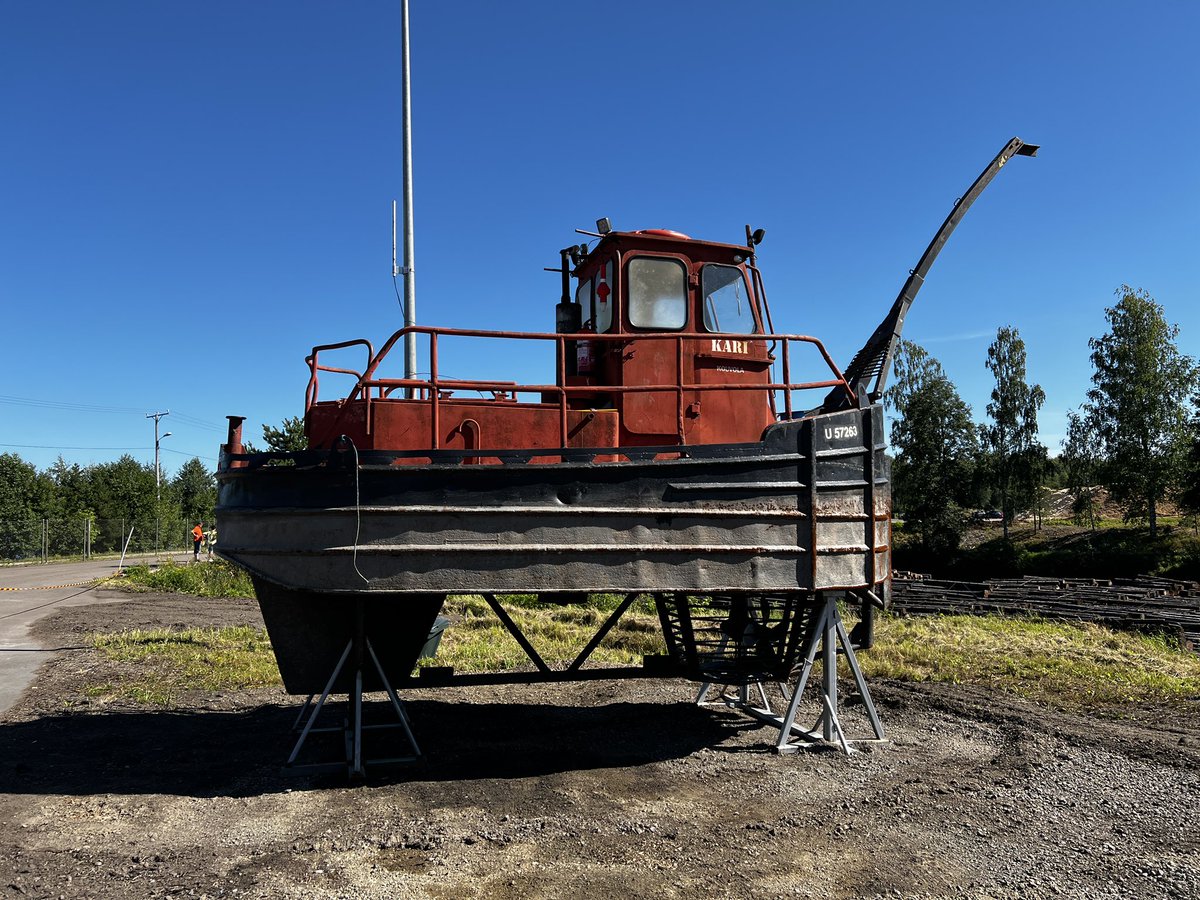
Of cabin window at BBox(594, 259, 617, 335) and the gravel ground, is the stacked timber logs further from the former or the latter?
cabin window at BBox(594, 259, 617, 335)

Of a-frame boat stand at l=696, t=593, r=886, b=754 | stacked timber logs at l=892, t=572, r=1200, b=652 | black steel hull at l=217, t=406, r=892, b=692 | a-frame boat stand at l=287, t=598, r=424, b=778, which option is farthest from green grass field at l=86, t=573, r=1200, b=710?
black steel hull at l=217, t=406, r=892, b=692

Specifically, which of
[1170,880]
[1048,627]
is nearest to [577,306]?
[1170,880]

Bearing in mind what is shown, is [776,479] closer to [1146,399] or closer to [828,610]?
[828,610]

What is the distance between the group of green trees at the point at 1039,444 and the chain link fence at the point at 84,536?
3761 centimetres

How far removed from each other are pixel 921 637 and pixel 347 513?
1012 cm

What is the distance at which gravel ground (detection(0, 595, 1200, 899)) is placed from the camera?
176 inches

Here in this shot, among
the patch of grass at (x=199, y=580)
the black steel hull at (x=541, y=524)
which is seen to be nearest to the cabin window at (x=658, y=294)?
the black steel hull at (x=541, y=524)

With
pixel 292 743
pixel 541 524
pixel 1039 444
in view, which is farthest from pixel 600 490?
pixel 1039 444

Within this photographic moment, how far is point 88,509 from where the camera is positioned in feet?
163

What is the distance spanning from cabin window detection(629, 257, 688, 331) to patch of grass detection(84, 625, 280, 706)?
6.77 meters

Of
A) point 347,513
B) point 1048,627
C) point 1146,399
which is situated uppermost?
point 1146,399

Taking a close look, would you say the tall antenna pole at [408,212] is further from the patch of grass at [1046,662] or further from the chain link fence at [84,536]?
the chain link fence at [84,536]

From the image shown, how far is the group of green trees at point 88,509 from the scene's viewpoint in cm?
4109

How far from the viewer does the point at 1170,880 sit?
14.5ft
